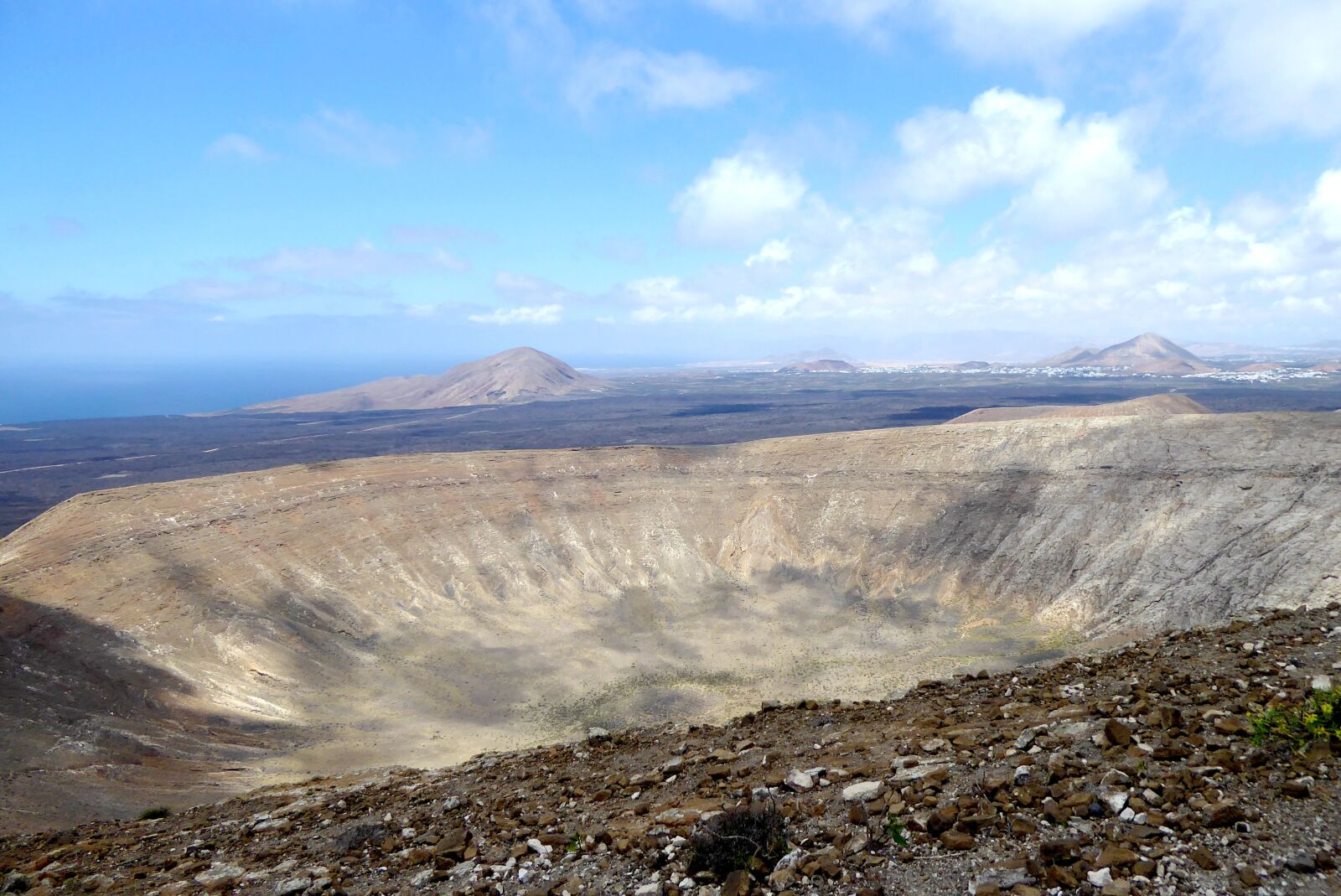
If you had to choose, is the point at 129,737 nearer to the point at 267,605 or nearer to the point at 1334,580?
the point at 267,605

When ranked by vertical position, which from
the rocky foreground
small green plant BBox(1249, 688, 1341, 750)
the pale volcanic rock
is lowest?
the pale volcanic rock

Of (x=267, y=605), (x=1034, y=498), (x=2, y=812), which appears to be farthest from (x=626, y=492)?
(x=2, y=812)

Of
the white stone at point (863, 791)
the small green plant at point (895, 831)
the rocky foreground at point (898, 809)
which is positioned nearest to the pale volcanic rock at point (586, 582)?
the rocky foreground at point (898, 809)

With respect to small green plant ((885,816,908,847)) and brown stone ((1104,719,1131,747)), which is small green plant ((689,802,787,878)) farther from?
brown stone ((1104,719,1131,747))

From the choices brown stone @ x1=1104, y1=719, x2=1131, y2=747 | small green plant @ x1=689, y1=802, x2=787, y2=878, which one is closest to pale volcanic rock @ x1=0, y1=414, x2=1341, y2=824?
small green plant @ x1=689, y1=802, x2=787, y2=878

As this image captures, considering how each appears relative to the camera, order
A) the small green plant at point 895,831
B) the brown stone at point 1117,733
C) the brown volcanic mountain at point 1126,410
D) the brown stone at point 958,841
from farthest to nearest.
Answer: the brown volcanic mountain at point 1126,410, the brown stone at point 1117,733, the small green plant at point 895,831, the brown stone at point 958,841

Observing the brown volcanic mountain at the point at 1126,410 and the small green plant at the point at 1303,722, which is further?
the brown volcanic mountain at the point at 1126,410

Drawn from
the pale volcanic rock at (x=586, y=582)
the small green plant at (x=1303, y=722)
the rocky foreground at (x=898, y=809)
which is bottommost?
the pale volcanic rock at (x=586, y=582)

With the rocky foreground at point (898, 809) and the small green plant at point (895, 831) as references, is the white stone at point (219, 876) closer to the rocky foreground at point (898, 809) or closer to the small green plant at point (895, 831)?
the rocky foreground at point (898, 809)
